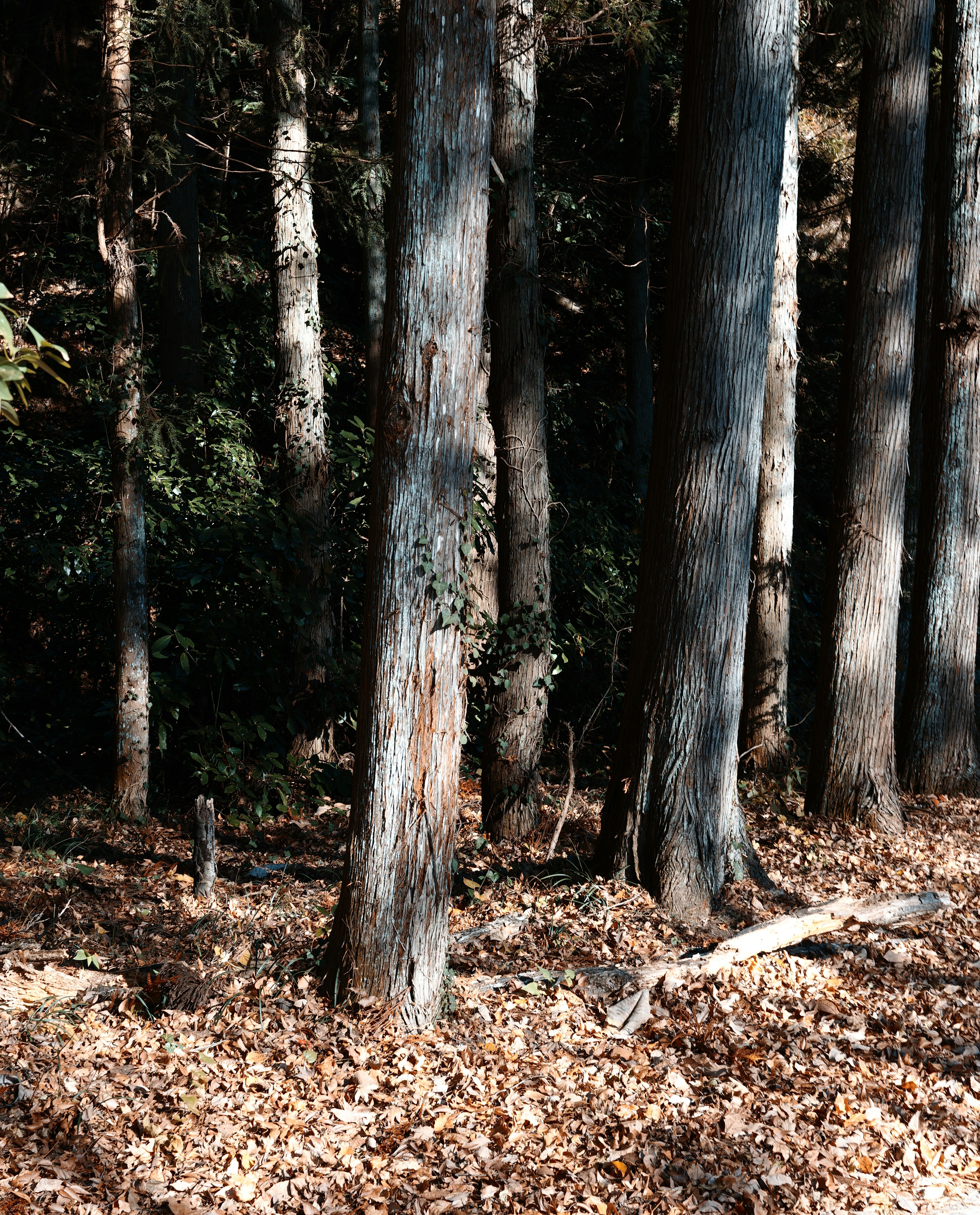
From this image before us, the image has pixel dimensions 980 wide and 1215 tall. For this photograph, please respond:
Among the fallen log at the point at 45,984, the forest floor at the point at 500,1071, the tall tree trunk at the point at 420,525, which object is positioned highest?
the tall tree trunk at the point at 420,525

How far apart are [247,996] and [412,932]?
2.81 feet

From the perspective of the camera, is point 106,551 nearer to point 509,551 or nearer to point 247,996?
point 509,551

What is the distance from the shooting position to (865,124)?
7105 mm

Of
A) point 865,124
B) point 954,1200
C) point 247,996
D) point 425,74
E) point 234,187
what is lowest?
point 954,1200

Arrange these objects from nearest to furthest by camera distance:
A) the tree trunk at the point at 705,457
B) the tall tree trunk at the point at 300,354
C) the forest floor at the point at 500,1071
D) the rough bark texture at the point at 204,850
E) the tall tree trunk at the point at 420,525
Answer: the forest floor at the point at 500,1071, the tall tree trunk at the point at 420,525, the tree trunk at the point at 705,457, the rough bark texture at the point at 204,850, the tall tree trunk at the point at 300,354

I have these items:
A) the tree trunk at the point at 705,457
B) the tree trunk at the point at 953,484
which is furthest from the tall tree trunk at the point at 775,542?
the tree trunk at the point at 705,457

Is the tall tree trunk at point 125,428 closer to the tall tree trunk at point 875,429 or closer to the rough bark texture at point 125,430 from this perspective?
the rough bark texture at point 125,430

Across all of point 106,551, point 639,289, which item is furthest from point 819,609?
point 106,551

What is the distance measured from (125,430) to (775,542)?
5596 millimetres

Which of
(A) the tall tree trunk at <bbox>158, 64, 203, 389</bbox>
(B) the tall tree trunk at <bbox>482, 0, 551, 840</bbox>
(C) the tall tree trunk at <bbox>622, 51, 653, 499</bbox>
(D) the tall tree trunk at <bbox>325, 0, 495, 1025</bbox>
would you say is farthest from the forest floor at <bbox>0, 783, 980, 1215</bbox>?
(C) the tall tree trunk at <bbox>622, 51, 653, 499</bbox>

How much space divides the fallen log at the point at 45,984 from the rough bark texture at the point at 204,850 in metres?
1.33

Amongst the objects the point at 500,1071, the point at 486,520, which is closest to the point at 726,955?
the point at 500,1071

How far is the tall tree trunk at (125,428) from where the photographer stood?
6711mm

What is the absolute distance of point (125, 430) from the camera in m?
7.11
